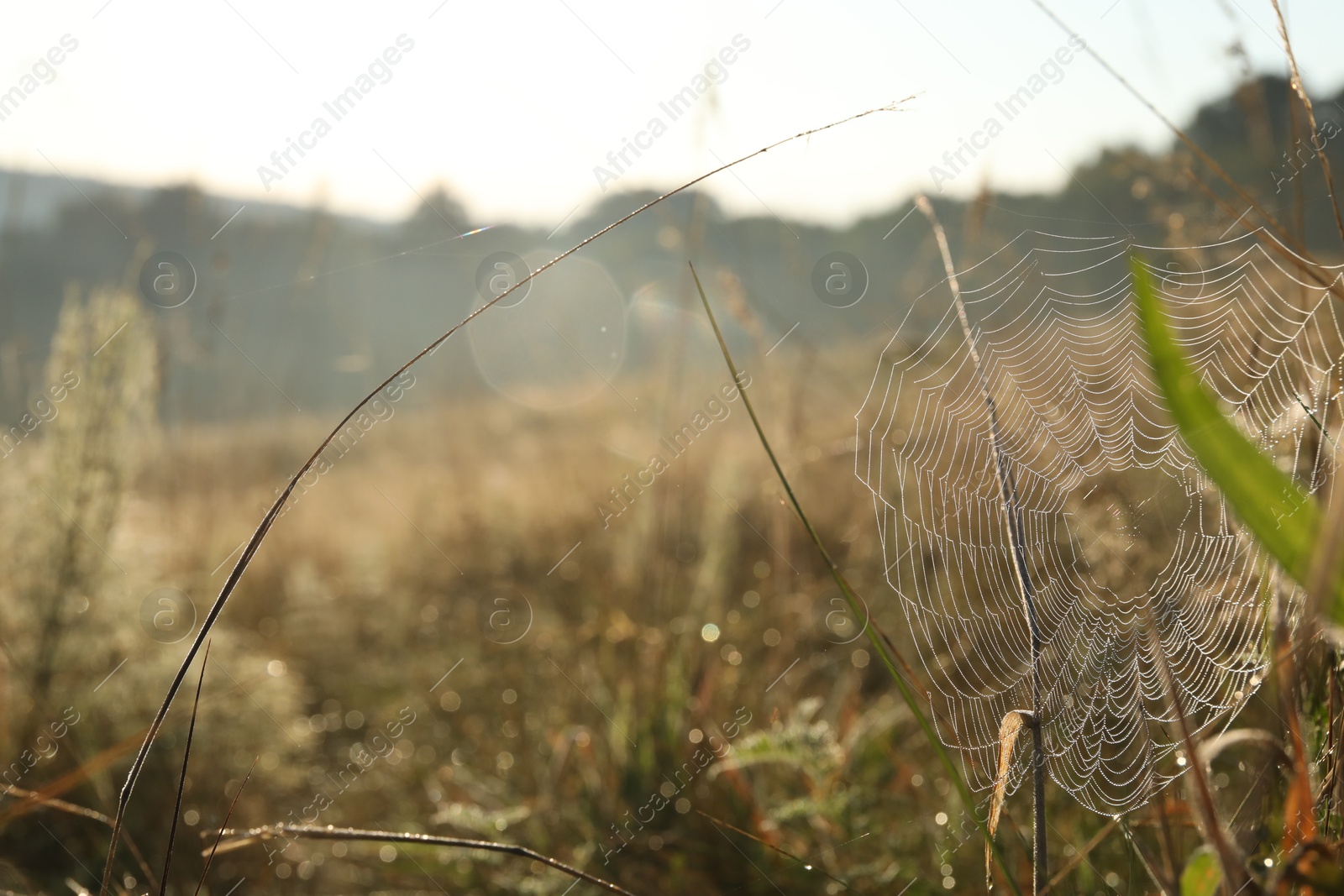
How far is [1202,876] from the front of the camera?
988 mm

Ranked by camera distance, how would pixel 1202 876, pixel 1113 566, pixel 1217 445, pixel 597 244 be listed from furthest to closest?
pixel 597 244, pixel 1113 566, pixel 1202 876, pixel 1217 445

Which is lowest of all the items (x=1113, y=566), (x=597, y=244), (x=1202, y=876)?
(x=1202, y=876)

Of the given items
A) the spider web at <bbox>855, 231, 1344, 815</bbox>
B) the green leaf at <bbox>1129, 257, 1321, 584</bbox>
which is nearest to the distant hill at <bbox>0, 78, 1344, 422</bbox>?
the spider web at <bbox>855, 231, 1344, 815</bbox>

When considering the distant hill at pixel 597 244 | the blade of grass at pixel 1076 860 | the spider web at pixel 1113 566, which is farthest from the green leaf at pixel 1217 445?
the distant hill at pixel 597 244

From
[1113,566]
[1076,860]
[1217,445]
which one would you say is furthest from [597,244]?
[1217,445]

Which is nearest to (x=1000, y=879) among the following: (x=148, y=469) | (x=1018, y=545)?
(x=1018, y=545)

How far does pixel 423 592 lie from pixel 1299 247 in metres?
3.56

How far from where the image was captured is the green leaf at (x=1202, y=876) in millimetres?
966

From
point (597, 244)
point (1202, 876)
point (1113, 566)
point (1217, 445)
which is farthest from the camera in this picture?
point (597, 244)

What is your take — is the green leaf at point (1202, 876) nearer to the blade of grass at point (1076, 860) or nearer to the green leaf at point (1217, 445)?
the blade of grass at point (1076, 860)

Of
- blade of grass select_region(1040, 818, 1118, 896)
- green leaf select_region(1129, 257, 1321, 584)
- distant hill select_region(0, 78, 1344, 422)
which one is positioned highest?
distant hill select_region(0, 78, 1344, 422)

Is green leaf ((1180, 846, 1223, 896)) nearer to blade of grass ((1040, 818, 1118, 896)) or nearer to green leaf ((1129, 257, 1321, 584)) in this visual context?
blade of grass ((1040, 818, 1118, 896))

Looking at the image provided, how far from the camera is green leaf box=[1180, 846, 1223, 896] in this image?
3.17 feet

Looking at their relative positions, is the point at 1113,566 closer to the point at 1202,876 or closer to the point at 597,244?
the point at 1202,876
